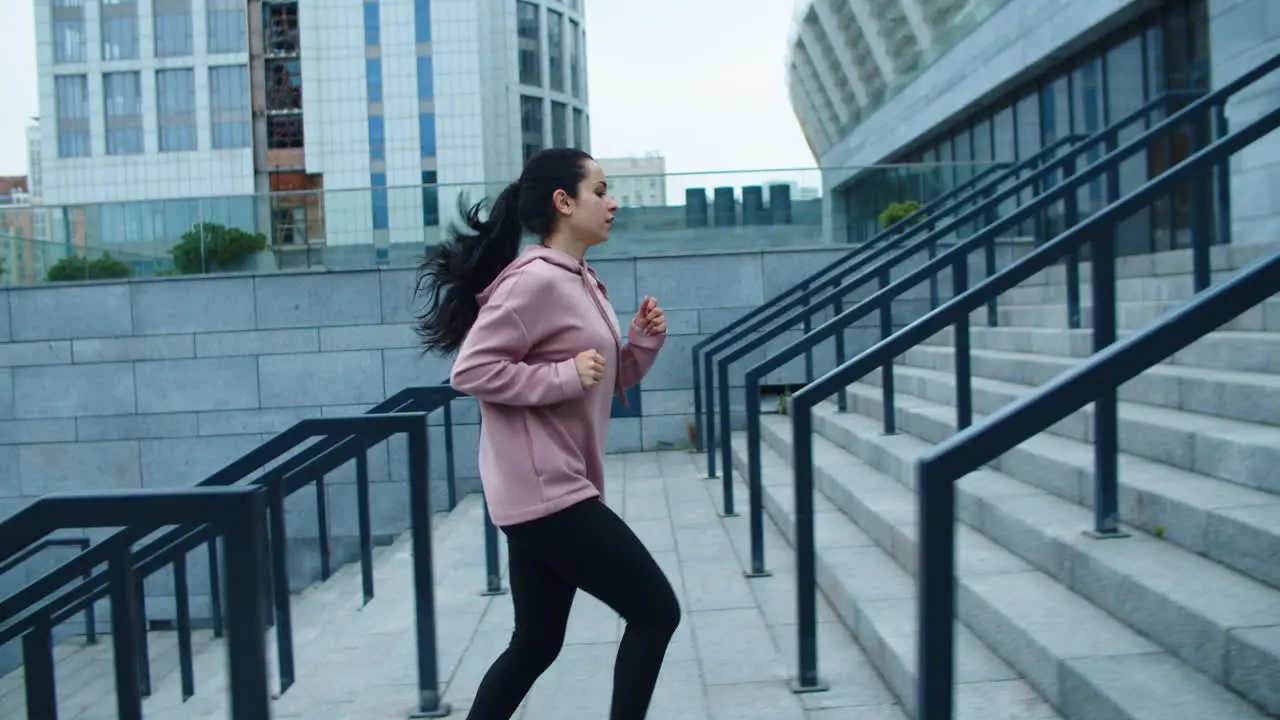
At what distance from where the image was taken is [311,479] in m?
4.32

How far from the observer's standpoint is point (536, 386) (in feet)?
8.04

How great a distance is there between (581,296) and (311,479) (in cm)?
220

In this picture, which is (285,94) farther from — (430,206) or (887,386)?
(887,386)

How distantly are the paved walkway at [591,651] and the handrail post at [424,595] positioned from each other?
4.0 inches

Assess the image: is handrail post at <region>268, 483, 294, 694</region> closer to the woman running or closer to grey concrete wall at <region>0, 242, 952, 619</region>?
the woman running

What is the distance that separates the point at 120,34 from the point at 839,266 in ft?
165

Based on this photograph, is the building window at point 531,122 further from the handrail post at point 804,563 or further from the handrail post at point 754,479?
the handrail post at point 804,563

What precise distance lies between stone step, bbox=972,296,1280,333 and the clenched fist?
4.40 feet

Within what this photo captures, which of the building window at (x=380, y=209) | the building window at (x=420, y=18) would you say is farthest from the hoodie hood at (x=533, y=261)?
the building window at (x=420, y=18)

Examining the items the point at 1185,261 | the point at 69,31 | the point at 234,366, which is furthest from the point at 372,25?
the point at 1185,261

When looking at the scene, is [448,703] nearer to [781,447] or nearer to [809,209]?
[781,447]

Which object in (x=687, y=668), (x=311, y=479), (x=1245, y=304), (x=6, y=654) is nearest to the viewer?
(x=1245, y=304)

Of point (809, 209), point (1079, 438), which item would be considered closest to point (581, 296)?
point (1079, 438)

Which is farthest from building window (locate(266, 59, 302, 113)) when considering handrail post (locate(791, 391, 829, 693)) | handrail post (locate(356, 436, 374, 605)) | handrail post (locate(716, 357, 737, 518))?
handrail post (locate(791, 391, 829, 693))
